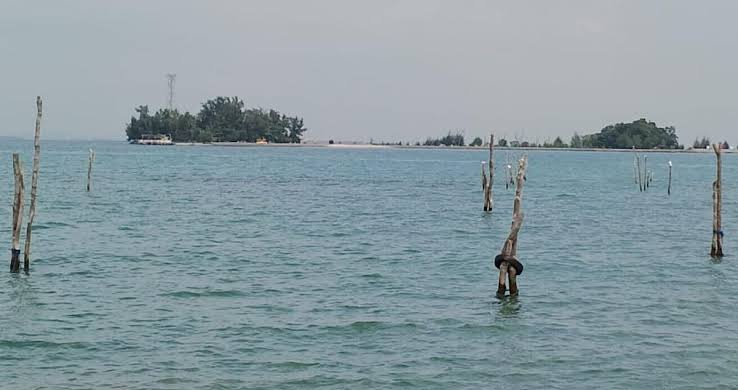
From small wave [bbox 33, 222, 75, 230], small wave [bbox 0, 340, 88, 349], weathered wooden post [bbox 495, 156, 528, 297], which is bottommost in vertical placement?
small wave [bbox 0, 340, 88, 349]

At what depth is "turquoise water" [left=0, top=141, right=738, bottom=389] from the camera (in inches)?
586

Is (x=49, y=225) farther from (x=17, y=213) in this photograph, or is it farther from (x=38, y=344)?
(x=38, y=344)

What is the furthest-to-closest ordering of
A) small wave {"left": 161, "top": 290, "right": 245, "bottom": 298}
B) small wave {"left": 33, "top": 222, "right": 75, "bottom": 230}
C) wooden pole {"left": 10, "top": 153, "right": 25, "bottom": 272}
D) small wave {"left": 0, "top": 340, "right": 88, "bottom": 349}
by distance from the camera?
small wave {"left": 33, "top": 222, "right": 75, "bottom": 230} < wooden pole {"left": 10, "top": 153, "right": 25, "bottom": 272} < small wave {"left": 161, "top": 290, "right": 245, "bottom": 298} < small wave {"left": 0, "top": 340, "right": 88, "bottom": 349}

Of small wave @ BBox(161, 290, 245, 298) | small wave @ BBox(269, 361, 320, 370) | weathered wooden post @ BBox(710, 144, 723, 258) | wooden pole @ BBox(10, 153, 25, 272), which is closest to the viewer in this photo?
small wave @ BBox(269, 361, 320, 370)

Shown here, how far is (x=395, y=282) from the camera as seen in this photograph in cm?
2327

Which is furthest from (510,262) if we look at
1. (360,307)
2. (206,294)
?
(206,294)

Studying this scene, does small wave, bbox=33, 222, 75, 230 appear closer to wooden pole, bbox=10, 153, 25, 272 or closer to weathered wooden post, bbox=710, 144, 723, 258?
wooden pole, bbox=10, 153, 25, 272

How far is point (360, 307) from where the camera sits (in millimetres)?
19797

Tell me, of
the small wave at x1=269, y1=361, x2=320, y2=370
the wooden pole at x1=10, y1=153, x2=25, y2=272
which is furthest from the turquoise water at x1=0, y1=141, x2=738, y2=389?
the wooden pole at x1=10, y1=153, x2=25, y2=272

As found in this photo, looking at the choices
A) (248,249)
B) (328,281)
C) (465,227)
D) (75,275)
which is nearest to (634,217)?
(465,227)

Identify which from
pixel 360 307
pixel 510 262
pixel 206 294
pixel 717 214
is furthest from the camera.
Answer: pixel 717 214

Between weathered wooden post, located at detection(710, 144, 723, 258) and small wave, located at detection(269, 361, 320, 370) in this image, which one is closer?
small wave, located at detection(269, 361, 320, 370)

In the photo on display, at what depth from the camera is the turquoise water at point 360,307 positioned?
586 inches

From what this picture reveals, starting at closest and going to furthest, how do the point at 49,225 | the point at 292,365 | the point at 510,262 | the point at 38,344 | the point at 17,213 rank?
1. the point at 292,365
2. the point at 38,344
3. the point at 510,262
4. the point at 17,213
5. the point at 49,225
